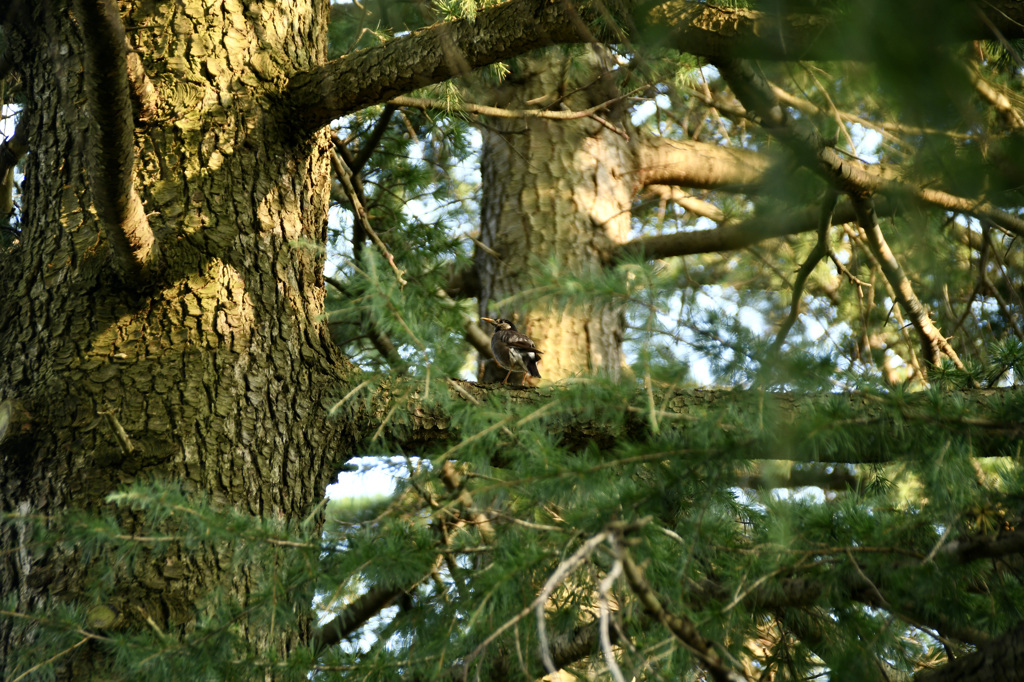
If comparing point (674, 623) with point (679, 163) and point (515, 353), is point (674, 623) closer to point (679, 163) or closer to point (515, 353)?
point (515, 353)

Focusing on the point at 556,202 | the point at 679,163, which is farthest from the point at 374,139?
the point at 679,163

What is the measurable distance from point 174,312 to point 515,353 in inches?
78.1

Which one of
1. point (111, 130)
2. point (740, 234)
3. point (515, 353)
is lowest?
point (740, 234)

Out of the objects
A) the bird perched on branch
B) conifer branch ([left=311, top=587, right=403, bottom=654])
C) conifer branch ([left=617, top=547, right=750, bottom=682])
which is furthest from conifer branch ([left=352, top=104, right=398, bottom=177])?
conifer branch ([left=617, top=547, right=750, bottom=682])

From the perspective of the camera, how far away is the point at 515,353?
4.04m

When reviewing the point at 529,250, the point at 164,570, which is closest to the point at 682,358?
the point at 164,570

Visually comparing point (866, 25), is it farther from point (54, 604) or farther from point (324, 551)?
point (54, 604)

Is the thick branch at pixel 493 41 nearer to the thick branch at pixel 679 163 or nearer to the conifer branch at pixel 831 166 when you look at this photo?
the conifer branch at pixel 831 166

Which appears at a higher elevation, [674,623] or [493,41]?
[493,41]

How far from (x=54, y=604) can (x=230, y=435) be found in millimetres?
604

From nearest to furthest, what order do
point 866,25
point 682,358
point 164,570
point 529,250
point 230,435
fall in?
point 866,25, point 682,358, point 164,570, point 230,435, point 529,250

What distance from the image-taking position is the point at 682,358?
6.28 feet

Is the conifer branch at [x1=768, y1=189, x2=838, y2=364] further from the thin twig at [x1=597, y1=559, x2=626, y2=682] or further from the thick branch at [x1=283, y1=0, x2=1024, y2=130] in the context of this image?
the thin twig at [x1=597, y1=559, x2=626, y2=682]

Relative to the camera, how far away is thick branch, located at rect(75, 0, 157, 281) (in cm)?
187
